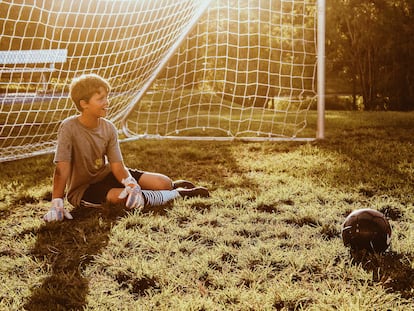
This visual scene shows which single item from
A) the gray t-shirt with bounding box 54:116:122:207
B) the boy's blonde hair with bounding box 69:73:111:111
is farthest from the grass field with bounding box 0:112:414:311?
the boy's blonde hair with bounding box 69:73:111:111

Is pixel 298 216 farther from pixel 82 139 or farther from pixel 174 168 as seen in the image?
pixel 174 168

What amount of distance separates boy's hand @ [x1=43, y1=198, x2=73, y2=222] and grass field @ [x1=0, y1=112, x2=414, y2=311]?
1.9 inches

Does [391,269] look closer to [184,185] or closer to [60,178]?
[184,185]

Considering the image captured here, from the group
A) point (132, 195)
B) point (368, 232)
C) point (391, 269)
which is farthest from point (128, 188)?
point (391, 269)

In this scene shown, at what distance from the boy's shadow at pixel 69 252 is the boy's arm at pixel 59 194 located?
0.06m

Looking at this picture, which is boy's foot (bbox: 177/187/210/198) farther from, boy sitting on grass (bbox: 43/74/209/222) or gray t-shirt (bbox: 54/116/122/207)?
gray t-shirt (bbox: 54/116/122/207)

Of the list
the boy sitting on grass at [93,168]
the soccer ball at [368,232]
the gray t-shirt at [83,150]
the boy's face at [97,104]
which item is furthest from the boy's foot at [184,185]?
the soccer ball at [368,232]

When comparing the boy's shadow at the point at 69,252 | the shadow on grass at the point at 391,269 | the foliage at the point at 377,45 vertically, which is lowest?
the boy's shadow at the point at 69,252

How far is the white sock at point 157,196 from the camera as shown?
368 cm

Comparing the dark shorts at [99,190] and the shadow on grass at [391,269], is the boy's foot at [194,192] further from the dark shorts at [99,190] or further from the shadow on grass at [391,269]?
the shadow on grass at [391,269]

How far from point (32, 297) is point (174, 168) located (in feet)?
9.50

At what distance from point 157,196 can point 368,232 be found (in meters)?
1.64

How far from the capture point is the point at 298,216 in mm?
3367

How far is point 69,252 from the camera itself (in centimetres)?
287
